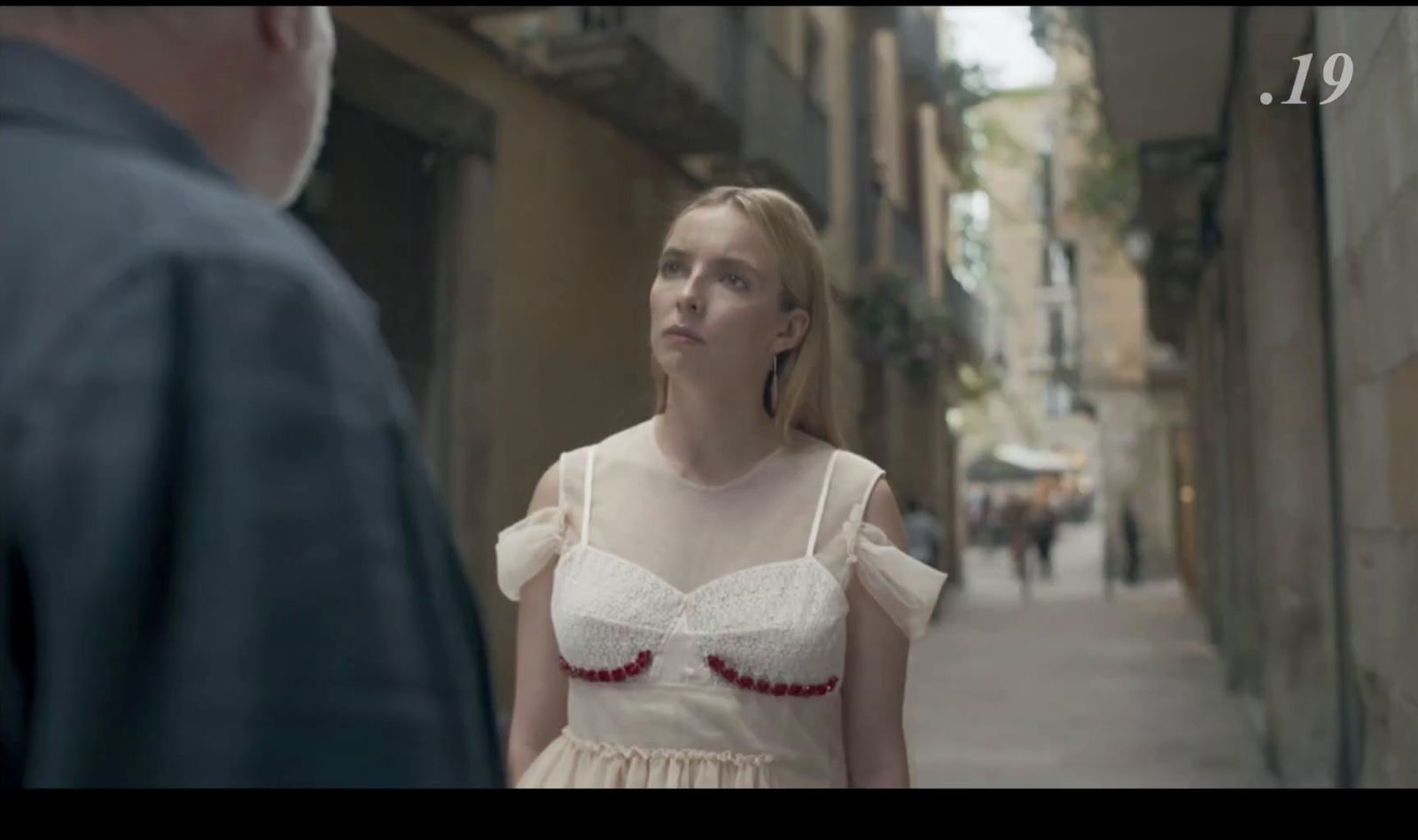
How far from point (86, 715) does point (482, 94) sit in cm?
279

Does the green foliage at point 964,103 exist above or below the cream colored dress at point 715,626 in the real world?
above

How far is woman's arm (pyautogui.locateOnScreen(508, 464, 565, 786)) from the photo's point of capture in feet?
3.74

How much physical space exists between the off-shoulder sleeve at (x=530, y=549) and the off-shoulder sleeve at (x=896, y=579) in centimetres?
24

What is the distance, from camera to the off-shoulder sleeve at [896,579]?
1084mm

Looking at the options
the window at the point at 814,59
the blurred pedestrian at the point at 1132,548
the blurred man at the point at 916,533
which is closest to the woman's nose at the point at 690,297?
the blurred man at the point at 916,533

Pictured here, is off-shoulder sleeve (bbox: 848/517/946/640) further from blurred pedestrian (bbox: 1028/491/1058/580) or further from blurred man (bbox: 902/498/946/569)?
blurred pedestrian (bbox: 1028/491/1058/580)

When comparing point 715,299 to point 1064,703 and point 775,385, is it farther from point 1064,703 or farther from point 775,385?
point 1064,703

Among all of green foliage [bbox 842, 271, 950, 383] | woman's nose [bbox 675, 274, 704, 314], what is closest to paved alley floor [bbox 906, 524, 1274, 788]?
woman's nose [bbox 675, 274, 704, 314]

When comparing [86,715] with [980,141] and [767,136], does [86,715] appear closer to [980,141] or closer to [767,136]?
[767,136]

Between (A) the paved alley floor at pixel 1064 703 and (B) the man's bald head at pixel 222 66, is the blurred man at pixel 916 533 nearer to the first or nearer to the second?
(A) the paved alley floor at pixel 1064 703

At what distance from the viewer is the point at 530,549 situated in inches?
44.4

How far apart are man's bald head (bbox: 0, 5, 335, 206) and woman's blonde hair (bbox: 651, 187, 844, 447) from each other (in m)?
0.48

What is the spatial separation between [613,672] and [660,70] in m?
3.14

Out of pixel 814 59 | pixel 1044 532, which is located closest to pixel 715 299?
pixel 814 59
